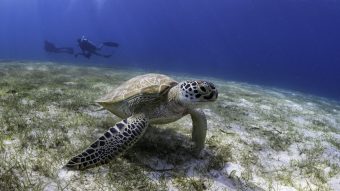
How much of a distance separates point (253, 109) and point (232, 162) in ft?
15.0

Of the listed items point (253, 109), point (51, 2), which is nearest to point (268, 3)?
point (253, 109)

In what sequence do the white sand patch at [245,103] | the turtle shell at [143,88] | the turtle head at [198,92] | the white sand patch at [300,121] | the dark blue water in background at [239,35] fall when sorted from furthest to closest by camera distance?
1. the dark blue water in background at [239,35]
2. the white sand patch at [245,103]
3. the white sand patch at [300,121]
4. the turtle shell at [143,88]
5. the turtle head at [198,92]

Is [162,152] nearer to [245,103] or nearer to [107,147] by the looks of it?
[107,147]

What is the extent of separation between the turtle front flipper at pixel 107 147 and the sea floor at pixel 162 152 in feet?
0.49

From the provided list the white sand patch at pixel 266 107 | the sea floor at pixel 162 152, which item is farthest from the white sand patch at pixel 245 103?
the sea floor at pixel 162 152

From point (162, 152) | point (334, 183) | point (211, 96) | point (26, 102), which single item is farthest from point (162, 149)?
point (26, 102)

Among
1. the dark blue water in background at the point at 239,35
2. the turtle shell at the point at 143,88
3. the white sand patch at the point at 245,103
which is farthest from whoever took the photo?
the dark blue water in background at the point at 239,35

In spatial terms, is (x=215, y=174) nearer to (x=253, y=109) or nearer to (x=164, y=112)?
(x=164, y=112)

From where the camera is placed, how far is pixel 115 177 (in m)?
3.68

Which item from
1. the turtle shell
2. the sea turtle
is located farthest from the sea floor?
the turtle shell

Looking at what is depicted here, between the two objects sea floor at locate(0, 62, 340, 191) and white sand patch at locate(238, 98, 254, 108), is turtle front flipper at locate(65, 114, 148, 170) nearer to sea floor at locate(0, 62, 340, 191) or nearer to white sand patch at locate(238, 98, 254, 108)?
sea floor at locate(0, 62, 340, 191)

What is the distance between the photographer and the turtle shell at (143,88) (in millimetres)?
4770

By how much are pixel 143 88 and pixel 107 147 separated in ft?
4.61

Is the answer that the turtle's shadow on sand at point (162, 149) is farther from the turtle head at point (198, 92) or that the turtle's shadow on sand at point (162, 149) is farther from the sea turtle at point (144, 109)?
the turtle head at point (198, 92)
